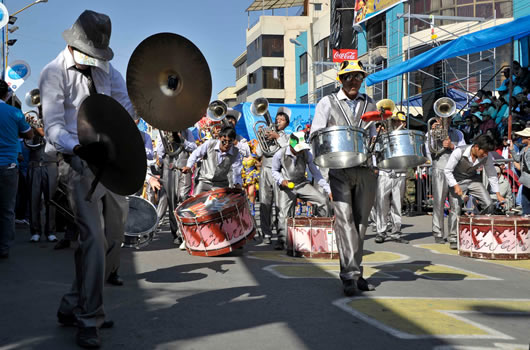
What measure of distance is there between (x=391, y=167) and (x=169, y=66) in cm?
249

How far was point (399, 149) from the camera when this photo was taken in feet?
20.1

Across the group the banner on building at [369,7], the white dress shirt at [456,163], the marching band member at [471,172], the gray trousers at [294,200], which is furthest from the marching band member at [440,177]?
the banner on building at [369,7]

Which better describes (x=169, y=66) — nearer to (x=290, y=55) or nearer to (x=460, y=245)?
(x=460, y=245)

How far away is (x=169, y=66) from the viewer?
530 cm

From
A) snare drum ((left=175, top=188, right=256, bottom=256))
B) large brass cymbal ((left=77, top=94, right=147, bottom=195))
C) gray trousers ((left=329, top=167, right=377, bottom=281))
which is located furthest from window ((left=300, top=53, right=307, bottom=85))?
large brass cymbal ((left=77, top=94, right=147, bottom=195))

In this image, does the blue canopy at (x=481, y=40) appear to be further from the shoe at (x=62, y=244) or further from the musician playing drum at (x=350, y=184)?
the shoe at (x=62, y=244)

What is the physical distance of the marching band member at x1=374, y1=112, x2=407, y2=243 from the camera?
11.0 m

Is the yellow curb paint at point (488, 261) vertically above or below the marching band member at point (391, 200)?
below

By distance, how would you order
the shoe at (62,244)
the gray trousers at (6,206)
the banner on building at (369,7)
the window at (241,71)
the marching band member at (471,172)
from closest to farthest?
the gray trousers at (6,206), the shoe at (62,244), the marching band member at (471,172), the banner on building at (369,7), the window at (241,71)

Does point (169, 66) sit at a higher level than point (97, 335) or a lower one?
higher

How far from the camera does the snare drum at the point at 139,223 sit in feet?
27.7

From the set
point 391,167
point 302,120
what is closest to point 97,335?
point 391,167

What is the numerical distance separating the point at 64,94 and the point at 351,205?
120 inches

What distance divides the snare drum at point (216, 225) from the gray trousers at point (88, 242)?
13.3ft
